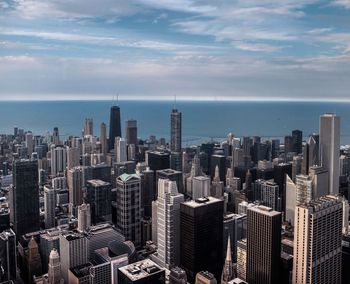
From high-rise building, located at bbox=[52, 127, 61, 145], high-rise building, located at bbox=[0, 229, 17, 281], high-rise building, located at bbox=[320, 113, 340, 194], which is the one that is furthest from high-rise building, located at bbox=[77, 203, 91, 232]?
high-rise building, located at bbox=[52, 127, 61, 145]

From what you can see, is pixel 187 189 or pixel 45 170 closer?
pixel 187 189

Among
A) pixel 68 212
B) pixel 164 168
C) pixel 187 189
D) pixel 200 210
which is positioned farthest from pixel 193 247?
pixel 164 168

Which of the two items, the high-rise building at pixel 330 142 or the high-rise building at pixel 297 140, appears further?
the high-rise building at pixel 297 140

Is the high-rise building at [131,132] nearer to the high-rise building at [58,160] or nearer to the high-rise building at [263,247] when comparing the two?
the high-rise building at [58,160]

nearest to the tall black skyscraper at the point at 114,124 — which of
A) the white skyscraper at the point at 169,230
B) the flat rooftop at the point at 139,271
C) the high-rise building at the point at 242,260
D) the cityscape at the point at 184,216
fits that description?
the cityscape at the point at 184,216

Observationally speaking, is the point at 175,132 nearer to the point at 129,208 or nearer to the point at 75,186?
the point at 75,186

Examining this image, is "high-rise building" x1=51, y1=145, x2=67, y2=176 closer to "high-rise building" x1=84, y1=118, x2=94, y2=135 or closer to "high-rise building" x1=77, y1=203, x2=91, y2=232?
"high-rise building" x1=84, y1=118, x2=94, y2=135

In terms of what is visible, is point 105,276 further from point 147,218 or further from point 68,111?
point 68,111
